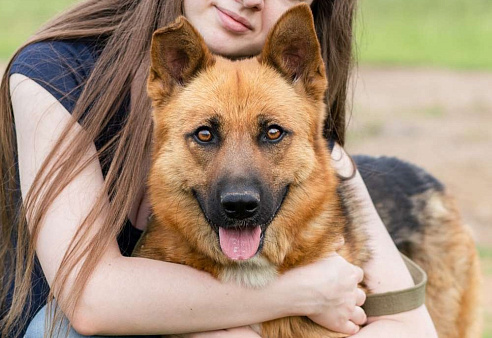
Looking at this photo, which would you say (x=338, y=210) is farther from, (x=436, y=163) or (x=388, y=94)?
(x=388, y=94)

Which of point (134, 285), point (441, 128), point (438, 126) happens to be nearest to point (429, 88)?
point (438, 126)

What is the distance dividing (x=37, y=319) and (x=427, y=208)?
7.89 ft

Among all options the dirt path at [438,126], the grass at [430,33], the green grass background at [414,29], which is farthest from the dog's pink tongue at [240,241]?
the green grass background at [414,29]

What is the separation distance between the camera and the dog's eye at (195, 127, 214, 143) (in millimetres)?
3344

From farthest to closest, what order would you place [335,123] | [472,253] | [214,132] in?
[472,253] → [335,123] → [214,132]

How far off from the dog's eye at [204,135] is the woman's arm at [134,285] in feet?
1.72

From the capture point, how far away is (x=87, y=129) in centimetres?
350

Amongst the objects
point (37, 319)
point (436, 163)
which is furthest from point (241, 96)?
point (436, 163)

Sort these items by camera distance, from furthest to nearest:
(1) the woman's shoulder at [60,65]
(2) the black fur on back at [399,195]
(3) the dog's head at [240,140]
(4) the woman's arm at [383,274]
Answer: (2) the black fur on back at [399,195] < (4) the woman's arm at [383,274] < (1) the woman's shoulder at [60,65] < (3) the dog's head at [240,140]

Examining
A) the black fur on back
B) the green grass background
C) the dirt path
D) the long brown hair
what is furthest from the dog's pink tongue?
the green grass background

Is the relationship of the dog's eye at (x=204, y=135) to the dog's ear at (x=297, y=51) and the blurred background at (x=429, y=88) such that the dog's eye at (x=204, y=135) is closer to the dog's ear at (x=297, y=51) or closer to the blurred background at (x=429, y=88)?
the dog's ear at (x=297, y=51)

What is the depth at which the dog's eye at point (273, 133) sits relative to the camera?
3363 millimetres

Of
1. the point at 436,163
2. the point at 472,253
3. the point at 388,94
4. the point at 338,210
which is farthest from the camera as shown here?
the point at 388,94

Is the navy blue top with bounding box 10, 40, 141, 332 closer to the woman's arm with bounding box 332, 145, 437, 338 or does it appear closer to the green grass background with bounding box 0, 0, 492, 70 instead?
the woman's arm with bounding box 332, 145, 437, 338
